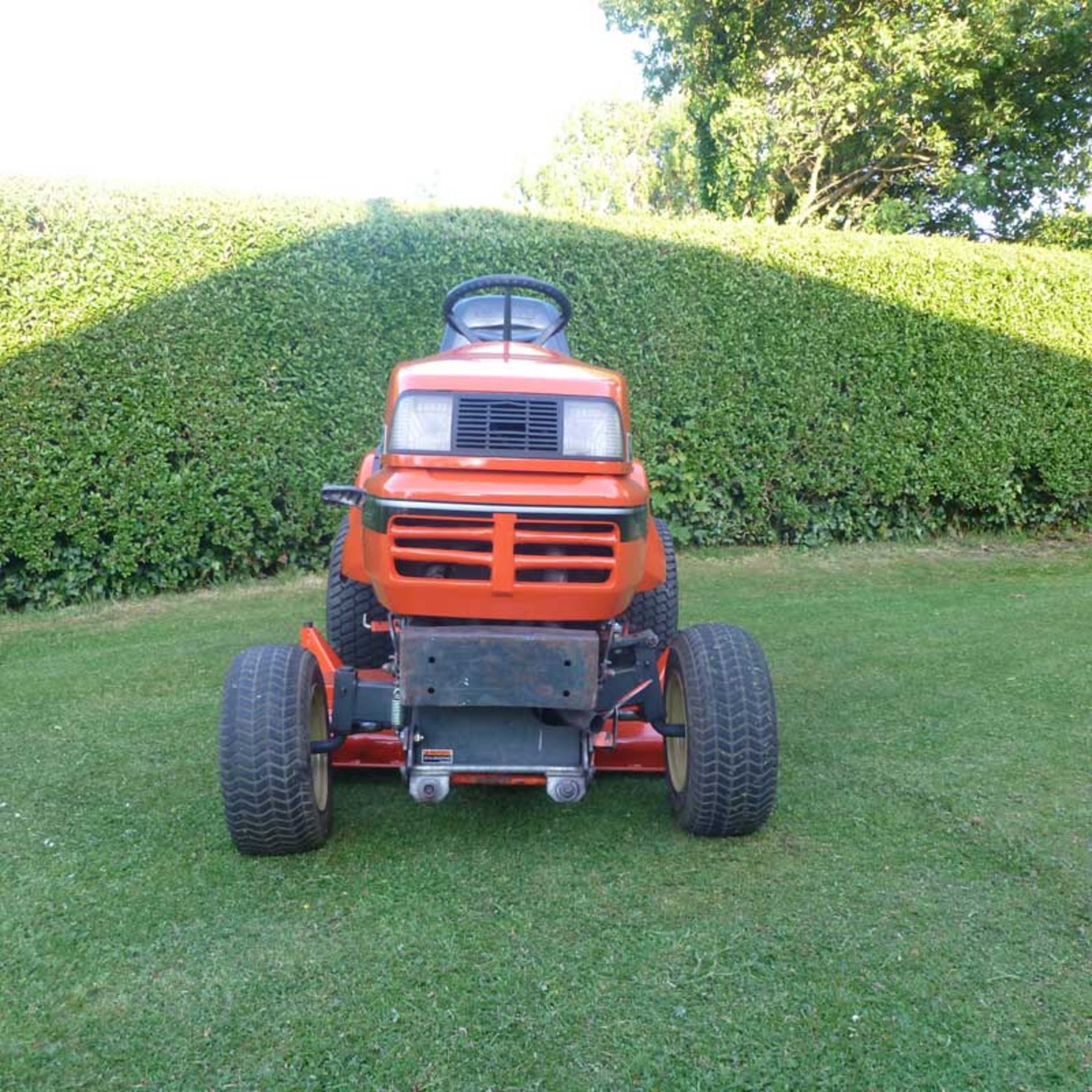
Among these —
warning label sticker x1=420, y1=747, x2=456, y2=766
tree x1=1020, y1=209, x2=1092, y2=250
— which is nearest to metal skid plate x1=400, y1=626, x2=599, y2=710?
warning label sticker x1=420, y1=747, x2=456, y2=766

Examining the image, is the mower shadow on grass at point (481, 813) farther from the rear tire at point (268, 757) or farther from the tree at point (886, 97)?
the tree at point (886, 97)

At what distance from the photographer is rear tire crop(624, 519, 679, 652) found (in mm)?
4594

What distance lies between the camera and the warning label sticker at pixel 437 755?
3441 millimetres

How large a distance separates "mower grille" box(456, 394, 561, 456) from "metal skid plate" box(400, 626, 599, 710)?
0.56 m

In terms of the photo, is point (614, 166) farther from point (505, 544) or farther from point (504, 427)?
point (505, 544)

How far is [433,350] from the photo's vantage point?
8.42 meters

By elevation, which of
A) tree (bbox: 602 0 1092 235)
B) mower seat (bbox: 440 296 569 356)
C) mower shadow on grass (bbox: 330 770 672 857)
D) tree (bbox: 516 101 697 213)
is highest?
tree (bbox: 516 101 697 213)

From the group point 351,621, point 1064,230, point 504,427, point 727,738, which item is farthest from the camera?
point 1064,230

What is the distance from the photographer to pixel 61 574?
7.52m

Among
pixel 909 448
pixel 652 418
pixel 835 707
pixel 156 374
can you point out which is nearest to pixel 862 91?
pixel 909 448

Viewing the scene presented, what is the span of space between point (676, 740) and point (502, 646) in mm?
923

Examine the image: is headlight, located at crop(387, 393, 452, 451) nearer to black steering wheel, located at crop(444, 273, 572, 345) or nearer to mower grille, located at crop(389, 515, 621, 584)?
mower grille, located at crop(389, 515, 621, 584)

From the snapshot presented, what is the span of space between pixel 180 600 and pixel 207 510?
0.69m

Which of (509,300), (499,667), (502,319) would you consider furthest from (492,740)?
(502,319)
